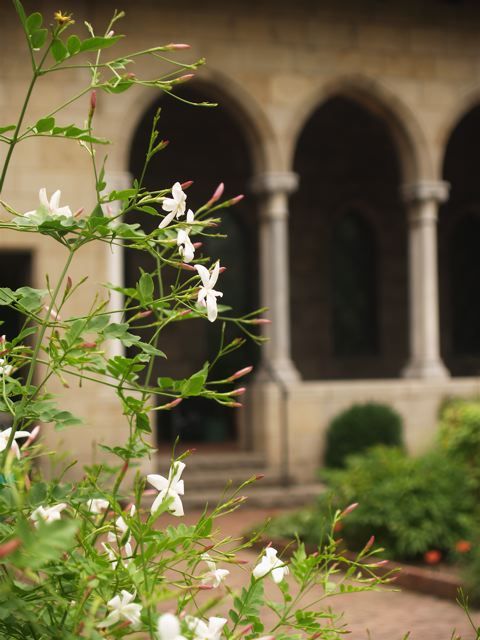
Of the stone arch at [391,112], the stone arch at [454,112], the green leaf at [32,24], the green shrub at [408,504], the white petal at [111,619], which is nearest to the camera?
the white petal at [111,619]

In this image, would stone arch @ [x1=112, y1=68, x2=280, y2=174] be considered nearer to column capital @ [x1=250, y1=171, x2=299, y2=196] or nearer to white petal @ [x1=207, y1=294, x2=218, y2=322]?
column capital @ [x1=250, y1=171, x2=299, y2=196]

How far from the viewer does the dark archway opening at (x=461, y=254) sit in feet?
55.1

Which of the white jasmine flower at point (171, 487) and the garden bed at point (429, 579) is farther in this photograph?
the garden bed at point (429, 579)

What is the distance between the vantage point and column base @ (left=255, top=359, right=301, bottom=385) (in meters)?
11.6

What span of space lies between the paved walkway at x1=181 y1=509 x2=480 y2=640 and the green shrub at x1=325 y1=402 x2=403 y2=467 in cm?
439

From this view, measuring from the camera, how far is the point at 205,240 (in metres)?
15.3

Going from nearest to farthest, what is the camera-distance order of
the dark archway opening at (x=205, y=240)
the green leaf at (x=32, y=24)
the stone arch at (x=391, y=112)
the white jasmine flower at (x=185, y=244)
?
the green leaf at (x=32, y=24)
the white jasmine flower at (x=185, y=244)
the stone arch at (x=391, y=112)
the dark archway opening at (x=205, y=240)

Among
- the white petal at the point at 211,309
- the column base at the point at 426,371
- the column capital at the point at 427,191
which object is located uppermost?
the column capital at the point at 427,191

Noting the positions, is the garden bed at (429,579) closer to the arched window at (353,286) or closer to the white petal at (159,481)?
the white petal at (159,481)

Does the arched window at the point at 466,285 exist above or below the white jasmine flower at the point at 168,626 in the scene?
above

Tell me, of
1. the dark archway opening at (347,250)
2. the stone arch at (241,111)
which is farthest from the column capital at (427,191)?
the dark archway opening at (347,250)

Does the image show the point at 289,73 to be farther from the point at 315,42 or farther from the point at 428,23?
the point at 428,23

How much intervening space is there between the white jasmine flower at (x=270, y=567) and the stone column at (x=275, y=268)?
9510mm

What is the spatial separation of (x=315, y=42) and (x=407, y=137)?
157 cm
